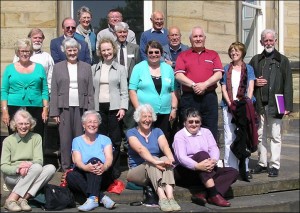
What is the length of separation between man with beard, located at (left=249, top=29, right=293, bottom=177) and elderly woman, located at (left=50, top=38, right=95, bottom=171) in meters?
2.12

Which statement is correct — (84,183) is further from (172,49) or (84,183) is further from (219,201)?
(172,49)

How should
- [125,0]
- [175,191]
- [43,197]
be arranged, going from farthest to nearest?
[125,0] < [175,191] < [43,197]

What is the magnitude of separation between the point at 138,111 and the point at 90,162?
78 centimetres

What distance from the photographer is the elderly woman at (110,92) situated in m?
6.49

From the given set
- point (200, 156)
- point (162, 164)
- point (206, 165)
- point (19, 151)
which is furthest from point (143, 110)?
point (19, 151)

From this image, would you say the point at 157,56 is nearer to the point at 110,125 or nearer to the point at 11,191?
the point at 110,125

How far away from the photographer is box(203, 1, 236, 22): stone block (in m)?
9.84

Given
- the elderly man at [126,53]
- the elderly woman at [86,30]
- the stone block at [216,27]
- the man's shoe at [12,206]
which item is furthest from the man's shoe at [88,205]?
the stone block at [216,27]

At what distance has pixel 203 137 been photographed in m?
6.20

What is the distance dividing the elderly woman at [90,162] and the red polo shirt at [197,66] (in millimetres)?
1234

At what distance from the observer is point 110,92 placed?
21.3 ft

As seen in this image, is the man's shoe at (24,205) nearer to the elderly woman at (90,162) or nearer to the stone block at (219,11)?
the elderly woman at (90,162)

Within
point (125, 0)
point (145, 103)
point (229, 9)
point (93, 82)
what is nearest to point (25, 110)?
point (93, 82)

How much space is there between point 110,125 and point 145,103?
49cm
